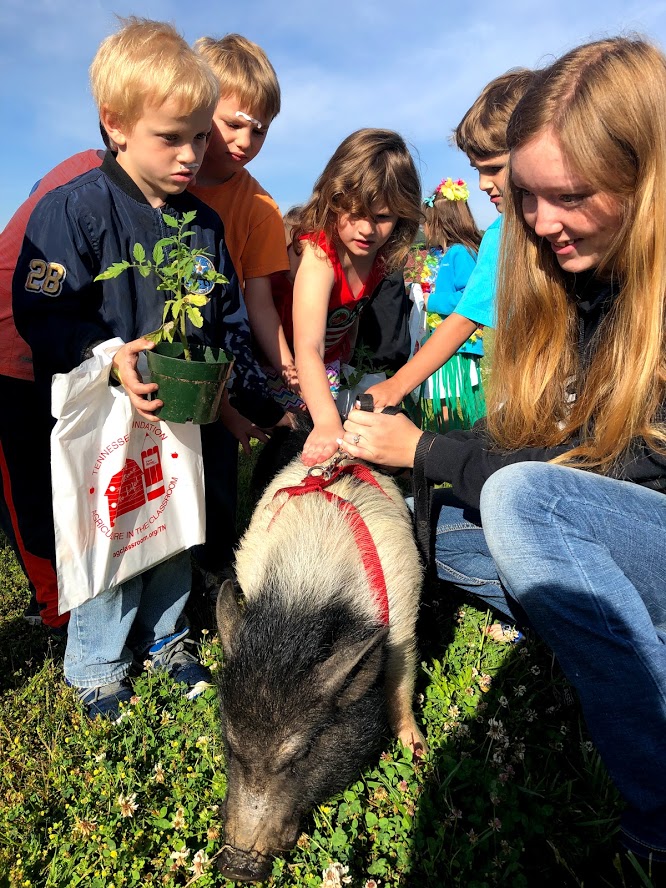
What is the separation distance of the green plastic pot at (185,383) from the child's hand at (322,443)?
657 mm

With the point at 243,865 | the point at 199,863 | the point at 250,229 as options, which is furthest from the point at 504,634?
the point at 250,229

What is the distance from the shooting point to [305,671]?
2037 mm

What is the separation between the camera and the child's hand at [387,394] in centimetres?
322

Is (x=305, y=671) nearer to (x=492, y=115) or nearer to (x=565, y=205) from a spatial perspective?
(x=565, y=205)

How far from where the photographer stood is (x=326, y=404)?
3.00 metres

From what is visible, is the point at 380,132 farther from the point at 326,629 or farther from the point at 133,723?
the point at 133,723

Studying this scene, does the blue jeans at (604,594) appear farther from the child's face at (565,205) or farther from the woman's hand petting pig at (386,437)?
the child's face at (565,205)

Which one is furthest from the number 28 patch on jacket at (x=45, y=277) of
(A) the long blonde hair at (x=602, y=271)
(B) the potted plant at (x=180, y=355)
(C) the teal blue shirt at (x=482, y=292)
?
(C) the teal blue shirt at (x=482, y=292)

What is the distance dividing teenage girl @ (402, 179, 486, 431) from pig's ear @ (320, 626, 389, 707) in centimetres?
356

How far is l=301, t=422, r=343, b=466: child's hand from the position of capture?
2.89 meters

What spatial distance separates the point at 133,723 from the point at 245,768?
732 mm

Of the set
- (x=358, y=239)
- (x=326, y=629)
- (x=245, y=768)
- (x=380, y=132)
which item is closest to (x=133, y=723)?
(x=245, y=768)

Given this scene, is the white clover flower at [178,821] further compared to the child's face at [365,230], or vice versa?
the child's face at [365,230]

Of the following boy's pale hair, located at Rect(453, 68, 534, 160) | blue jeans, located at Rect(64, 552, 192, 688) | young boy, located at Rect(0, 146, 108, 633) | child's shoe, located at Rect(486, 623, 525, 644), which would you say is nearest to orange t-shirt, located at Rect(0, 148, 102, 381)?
young boy, located at Rect(0, 146, 108, 633)
